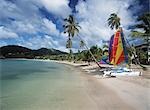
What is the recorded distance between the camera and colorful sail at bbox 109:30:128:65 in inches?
887

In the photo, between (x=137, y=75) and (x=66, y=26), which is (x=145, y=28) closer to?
(x=137, y=75)

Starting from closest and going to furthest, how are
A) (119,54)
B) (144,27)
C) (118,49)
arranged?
(119,54)
(118,49)
(144,27)

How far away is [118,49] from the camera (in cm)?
2295

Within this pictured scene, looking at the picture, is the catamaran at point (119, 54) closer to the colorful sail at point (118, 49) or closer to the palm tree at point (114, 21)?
the colorful sail at point (118, 49)

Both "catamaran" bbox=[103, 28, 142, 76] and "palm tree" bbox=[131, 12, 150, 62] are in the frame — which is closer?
"catamaran" bbox=[103, 28, 142, 76]

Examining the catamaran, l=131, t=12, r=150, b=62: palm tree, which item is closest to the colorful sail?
the catamaran

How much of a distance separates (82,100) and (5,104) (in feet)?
12.5

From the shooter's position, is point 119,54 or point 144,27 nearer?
point 119,54

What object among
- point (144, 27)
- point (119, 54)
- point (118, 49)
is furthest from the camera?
point (144, 27)

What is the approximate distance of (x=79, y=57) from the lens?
77.1 meters

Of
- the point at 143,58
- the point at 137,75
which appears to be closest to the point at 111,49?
the point at 137,75

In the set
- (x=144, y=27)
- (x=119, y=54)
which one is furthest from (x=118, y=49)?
(x=144, y=27)

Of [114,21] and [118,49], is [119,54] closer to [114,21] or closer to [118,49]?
[118,49]

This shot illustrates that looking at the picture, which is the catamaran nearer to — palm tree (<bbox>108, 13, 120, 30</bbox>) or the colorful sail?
the colorful sail
